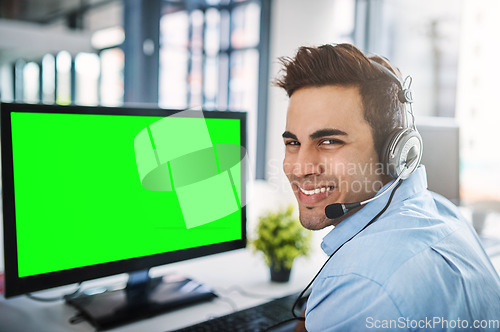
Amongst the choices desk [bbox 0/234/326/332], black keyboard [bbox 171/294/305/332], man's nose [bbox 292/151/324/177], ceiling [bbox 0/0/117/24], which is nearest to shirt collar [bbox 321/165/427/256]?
man's nose [bbox 292/151/324/177]

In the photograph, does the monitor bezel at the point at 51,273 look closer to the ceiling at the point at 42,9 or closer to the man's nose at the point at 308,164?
the man's nose at the point at 308,164

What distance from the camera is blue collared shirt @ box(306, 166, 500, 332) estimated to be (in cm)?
55

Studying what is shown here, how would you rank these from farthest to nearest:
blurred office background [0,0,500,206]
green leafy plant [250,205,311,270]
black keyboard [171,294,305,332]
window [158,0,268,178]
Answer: window [158,0,268,178], blurred office background [0,0,500,206], green leafy plant [250,205,311,270], black keyboard [171,294,305,332]

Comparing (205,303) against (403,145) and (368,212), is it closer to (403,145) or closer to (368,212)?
(368,212)

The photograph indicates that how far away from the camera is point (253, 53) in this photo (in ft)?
15.3

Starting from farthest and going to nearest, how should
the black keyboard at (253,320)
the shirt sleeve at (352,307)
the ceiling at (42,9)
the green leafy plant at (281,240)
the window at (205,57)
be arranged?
1. the ceiling at (42,9)
2. the window at (205,57)
3. the green leafy plant at (281,240)
4. the black keyboard at (253,320)
5. the shirt sleeve at (352,307)

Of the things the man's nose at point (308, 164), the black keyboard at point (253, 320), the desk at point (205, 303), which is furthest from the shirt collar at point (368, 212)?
the desk at point (205, 303)

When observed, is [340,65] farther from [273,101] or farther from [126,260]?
[273,101]

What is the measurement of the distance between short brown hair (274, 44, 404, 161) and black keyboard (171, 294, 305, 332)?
0.44 meters

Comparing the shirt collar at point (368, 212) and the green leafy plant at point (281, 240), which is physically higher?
the shirt collar at point (368, 212)

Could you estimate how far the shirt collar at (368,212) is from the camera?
0.76m

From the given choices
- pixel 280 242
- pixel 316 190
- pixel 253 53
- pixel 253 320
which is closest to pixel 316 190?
pixel 316 190

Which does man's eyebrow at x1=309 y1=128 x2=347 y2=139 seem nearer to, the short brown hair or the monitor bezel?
the short brown hair

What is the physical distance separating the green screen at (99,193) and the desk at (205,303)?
0.15 metres
